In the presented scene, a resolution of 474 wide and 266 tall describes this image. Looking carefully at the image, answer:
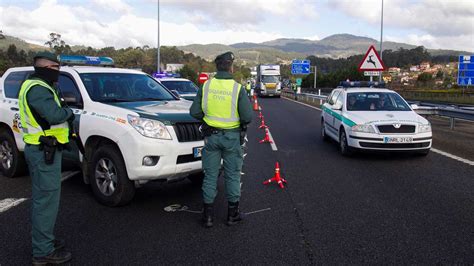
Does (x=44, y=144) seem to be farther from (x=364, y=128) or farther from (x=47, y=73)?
(x=364, y=128)

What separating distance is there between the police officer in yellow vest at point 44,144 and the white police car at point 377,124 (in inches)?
250

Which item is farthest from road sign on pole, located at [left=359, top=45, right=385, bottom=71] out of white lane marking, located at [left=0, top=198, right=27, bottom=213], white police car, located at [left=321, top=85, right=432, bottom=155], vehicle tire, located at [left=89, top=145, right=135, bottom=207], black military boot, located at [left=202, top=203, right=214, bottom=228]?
white lane marking, located at [left=0, top=198, right=27, bottom=213]

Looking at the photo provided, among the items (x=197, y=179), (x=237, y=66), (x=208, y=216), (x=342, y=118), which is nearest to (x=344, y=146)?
(x=342, y=118)

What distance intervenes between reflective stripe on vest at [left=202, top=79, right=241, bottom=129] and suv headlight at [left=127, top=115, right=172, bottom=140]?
76cm

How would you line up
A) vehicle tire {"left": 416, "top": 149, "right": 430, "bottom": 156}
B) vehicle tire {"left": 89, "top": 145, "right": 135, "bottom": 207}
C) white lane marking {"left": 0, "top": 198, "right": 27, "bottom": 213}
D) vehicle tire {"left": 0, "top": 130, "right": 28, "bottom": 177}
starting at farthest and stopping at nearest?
vehicle tire {"left": 416, "top": 149, "right": 430, "bottom": 156} → vehicle tire {"left": 0, "top": 130, "right": 28, "bottom": 177} → white lane marking {"left": 0, "top": 198, "right": 27, "bottom": 213} → vehicle tire {"left": 89, "top": 145, "right": 135, "bottom": 207}

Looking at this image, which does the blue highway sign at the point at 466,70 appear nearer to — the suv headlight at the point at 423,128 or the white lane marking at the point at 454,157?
the white lane marking at the point at 454,157

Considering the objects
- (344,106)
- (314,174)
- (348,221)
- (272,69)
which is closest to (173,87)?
(344,106)

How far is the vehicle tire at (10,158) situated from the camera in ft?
22.9

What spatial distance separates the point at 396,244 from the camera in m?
4.25

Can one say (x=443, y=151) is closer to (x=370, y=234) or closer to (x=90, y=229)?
(x=370, y=234)

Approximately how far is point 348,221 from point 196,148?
6.76 feet

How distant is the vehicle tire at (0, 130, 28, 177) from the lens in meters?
6.98

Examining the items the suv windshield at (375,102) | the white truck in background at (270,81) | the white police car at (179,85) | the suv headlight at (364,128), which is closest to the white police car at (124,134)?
the suv headlight at (364,128)

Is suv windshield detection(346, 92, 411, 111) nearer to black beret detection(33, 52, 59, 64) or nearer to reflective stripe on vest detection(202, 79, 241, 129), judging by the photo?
reflective stripe on vest detection(202, 79, 241, 129)
